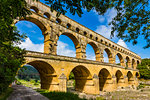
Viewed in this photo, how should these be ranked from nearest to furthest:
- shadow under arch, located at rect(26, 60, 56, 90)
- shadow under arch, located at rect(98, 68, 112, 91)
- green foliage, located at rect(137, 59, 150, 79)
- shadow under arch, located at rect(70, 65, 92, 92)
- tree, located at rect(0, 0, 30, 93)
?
tree, located at rect(0, 0, 30, 93) < shadow under arch, located at rect(26, 60, 56, 90) < shadow under arch, located at rect(70, 65, 92, 92) < shadow under arch, located at rect(98, 68, 112, 91) < green foliage, located at rect(137, 59, 150, 79)

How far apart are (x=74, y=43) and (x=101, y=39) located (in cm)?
1008

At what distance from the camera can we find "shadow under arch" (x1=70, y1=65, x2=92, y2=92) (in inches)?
725

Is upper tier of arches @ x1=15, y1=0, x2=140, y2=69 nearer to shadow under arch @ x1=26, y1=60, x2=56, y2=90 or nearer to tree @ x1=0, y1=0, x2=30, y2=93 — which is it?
shadow under arch @ x1=26, y1=60, x2=56, y2=90

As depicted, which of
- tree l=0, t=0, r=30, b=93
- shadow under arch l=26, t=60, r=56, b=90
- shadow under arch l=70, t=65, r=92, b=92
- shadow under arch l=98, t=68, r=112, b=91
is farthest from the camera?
shadow under arch l=98, t=68, r=112, b=91

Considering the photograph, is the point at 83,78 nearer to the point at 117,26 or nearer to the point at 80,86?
the point at 80,86

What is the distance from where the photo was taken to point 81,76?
1980 cm

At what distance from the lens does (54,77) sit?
1370 cm

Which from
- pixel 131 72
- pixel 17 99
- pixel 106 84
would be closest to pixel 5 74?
pixel 17 99

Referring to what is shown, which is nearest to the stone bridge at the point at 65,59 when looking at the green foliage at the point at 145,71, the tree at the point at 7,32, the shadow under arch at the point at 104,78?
the shadow under arch at the point at 104,78

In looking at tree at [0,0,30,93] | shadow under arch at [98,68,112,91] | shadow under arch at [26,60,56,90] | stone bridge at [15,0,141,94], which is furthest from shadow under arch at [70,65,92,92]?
tree at [0,0,30,93]

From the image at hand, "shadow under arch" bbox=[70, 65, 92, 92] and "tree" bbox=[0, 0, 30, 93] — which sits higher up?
"tree" bbox=[0, 0, 30, 93]

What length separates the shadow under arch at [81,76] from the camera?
60.4 ft

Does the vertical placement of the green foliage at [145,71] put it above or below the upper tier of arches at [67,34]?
below

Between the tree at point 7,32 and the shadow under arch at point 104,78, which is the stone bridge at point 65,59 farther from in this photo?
the tree at point 7,32
